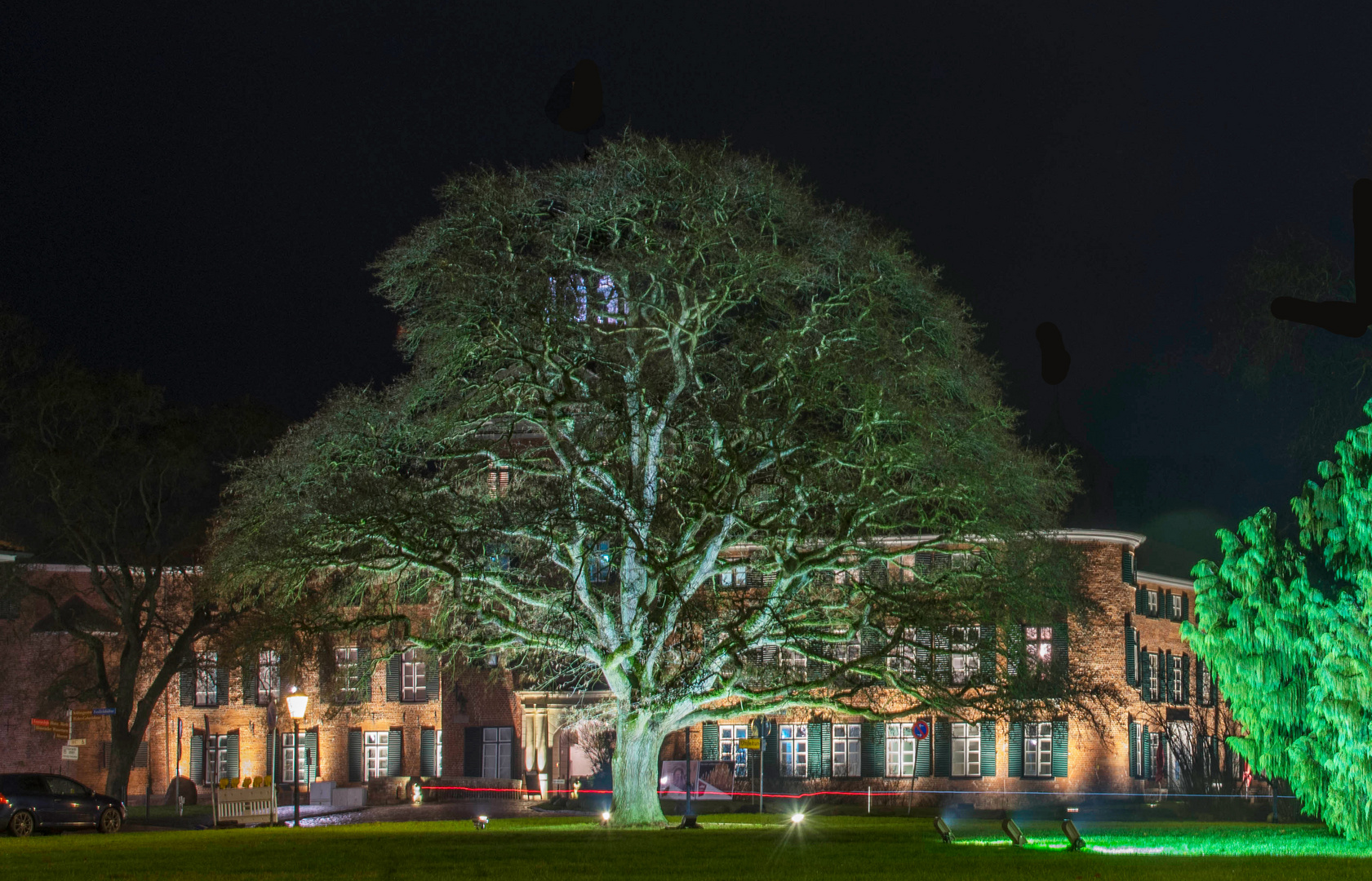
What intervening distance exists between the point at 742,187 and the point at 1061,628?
10.1 metres

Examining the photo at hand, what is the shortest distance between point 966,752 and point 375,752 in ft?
65.3

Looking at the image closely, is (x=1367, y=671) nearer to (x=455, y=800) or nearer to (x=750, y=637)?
(x=750, y=637)

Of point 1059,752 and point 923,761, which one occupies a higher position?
point 1059,752

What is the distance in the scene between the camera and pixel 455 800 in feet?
155

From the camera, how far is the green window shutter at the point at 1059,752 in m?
48.2

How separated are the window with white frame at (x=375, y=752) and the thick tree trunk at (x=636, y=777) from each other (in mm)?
27359

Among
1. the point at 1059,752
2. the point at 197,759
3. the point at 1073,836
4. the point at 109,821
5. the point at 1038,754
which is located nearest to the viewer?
the point at 1073,836

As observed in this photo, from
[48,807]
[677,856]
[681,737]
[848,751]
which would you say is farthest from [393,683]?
[677,856]

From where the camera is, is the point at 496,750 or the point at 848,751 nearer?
the point at 848,751

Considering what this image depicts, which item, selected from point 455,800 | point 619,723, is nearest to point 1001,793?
point 455,800

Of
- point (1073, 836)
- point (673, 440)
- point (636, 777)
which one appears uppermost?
point (673, 440)

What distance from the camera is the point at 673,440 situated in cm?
2716

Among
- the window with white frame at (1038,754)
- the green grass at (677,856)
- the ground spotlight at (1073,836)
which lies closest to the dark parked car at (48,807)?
the green grass at (677,856)

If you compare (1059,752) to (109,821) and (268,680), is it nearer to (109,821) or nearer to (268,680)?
(268,680)
